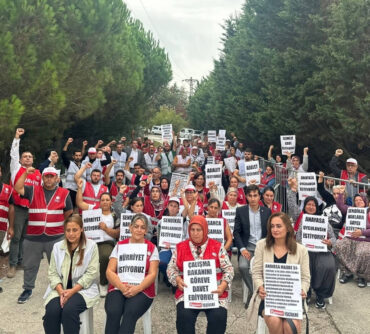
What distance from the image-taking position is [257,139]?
20766mm

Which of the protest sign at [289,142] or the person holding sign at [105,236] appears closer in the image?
the person holding sign at [105,236]

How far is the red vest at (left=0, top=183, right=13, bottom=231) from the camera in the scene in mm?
6027

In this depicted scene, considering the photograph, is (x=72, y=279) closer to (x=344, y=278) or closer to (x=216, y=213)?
(x=216, y=213)

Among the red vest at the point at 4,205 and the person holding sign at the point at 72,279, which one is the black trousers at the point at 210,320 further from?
the red vest at the point at 4,205

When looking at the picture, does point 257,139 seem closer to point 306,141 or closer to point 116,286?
point 306,141

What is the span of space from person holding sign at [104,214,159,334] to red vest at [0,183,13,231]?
258cm

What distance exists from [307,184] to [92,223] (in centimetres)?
419

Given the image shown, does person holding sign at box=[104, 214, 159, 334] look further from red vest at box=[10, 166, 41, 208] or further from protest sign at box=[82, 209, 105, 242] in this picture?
red vest at box=[10, 166, 41, 208]

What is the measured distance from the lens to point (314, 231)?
554cm

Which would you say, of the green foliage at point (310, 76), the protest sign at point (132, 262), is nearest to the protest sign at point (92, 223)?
the protest sign at point (132, 262)

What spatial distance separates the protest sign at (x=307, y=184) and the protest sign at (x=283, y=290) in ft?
12.2

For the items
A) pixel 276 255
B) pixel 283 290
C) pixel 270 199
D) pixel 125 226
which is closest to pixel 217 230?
pixel 270 199

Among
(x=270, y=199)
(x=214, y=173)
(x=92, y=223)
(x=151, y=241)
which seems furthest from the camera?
(x=214, y=173)

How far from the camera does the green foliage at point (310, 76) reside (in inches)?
445
